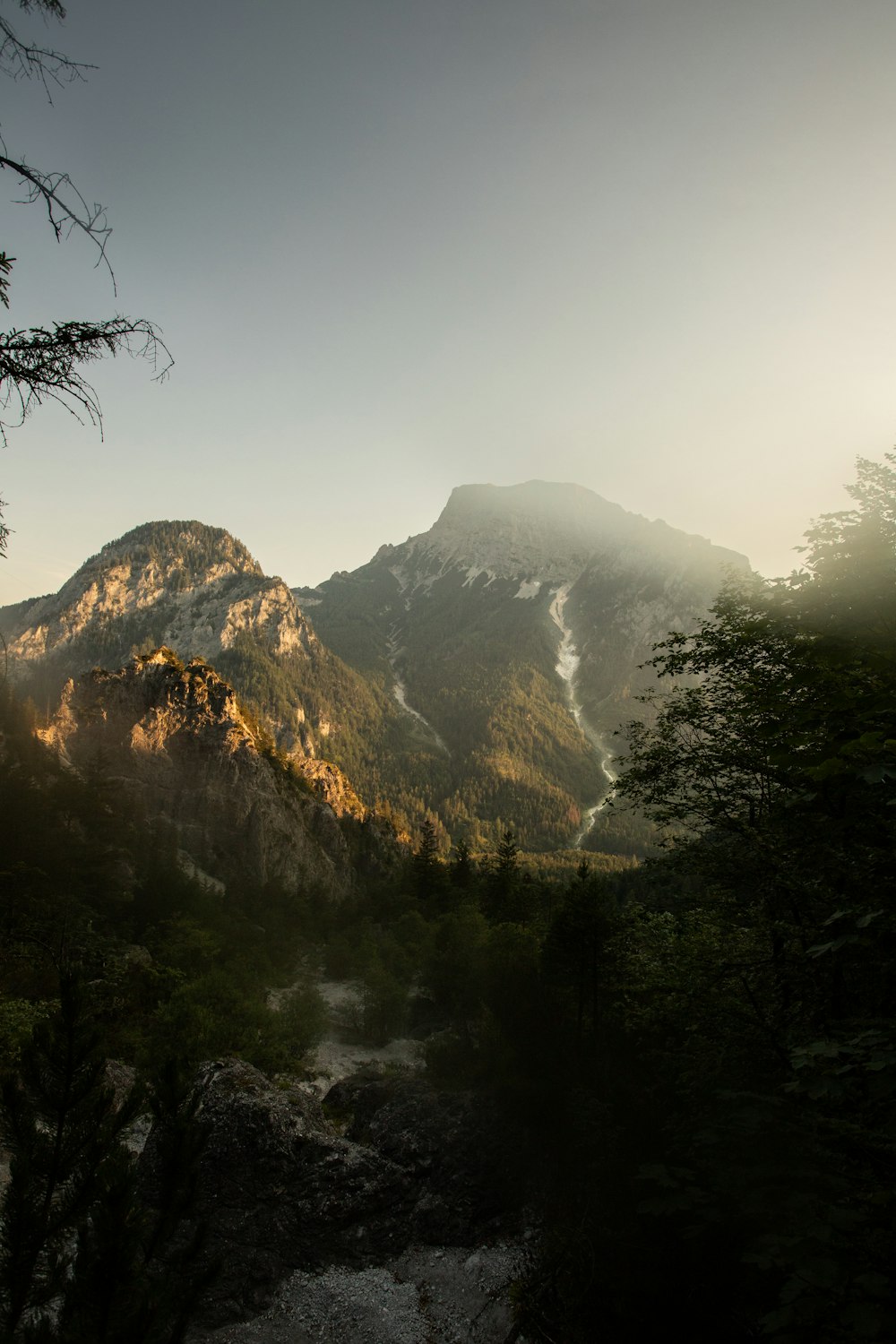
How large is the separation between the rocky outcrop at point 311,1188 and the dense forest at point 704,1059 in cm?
188

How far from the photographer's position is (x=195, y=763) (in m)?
63.5

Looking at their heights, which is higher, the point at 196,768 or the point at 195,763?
the point at 195,763

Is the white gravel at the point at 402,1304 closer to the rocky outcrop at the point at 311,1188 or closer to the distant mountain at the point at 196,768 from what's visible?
the rocky outcrop at the point at 311,1188

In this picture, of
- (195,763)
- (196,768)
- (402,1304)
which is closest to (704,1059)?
(402,1304)

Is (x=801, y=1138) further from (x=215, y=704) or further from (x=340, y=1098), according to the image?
(x=215, y=704)

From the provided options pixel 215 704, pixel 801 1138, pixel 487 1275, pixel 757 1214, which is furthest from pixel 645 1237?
pixel 215 704

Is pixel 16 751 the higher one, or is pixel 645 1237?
pixel 16 751

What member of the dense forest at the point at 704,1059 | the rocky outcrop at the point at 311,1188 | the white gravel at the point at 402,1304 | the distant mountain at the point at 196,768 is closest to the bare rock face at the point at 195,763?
the distant mountain at the point at 196,768

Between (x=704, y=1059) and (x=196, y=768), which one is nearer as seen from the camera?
(x=704, y=1059)

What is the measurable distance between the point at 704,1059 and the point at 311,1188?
51.2 feet

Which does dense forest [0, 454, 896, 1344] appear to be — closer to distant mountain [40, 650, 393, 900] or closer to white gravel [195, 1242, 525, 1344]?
white gravel [195, 1242, 525, 1344]

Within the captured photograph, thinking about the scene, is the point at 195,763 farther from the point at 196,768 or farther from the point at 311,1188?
the point at 311,1188

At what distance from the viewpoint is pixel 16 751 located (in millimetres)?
42406

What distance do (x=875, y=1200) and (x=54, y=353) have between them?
373 inches
